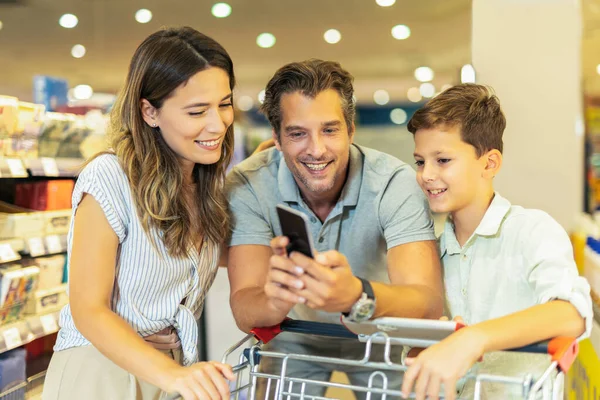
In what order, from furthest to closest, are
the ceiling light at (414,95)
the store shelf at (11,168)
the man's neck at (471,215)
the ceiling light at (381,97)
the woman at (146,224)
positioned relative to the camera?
the ceiling light at (381,97) → the ceiling light at (414,95) → the store shelf at (11,168) → the man's neck at (471,215) → the woman at (146,224)

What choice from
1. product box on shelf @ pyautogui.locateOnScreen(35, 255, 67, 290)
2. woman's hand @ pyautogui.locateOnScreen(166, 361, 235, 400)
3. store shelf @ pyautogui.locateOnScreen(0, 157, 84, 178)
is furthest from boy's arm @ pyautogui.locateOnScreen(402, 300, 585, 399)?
product box on shelf @ pyautogui.locateOnScreen(35, 255, 67, 290)

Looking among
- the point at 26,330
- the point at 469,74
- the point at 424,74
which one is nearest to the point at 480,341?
the point at 469,74

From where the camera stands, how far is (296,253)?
1.42m

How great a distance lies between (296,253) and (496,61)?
2.01 meters

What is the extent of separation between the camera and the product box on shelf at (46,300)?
392cm

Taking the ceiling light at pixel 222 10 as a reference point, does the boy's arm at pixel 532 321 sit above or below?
below

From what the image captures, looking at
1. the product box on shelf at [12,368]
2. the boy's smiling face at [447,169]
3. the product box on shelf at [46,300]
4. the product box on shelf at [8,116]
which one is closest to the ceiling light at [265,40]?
the product box on shelf at [8,116]

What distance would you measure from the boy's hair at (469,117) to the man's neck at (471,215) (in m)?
0.13

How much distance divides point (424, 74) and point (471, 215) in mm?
3353

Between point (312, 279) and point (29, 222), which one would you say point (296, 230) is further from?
point (29, 222)

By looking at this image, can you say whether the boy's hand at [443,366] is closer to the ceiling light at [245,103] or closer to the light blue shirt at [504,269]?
the light blue shirt at [504,269]

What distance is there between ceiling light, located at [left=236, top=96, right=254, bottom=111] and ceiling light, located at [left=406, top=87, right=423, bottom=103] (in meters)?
1.62

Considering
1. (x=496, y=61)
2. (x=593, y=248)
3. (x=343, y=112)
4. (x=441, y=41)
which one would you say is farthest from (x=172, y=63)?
(x=441, y=41)

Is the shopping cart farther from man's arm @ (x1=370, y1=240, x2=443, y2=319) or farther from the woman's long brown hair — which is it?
the woman's long brown hair
